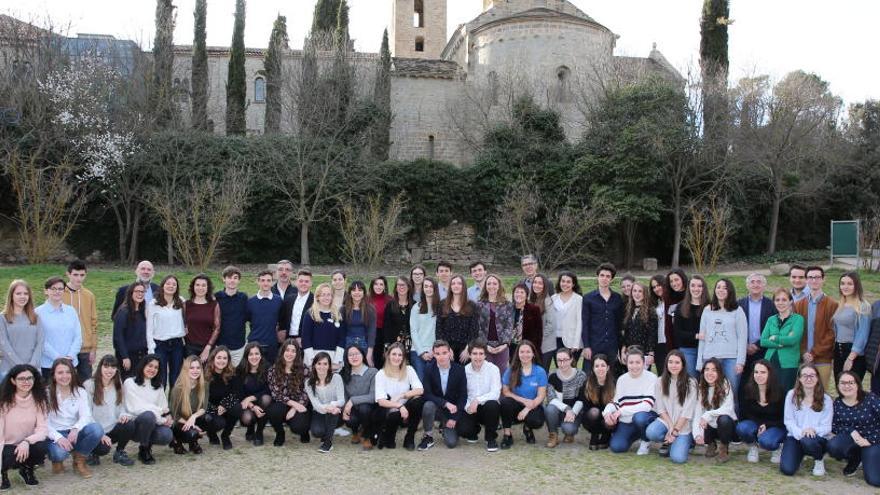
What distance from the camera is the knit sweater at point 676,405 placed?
6996 millimetres

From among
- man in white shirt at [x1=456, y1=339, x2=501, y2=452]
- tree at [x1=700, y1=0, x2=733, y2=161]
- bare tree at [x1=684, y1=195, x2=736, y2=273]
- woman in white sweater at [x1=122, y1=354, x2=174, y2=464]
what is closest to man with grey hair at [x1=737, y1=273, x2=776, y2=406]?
man in white shirt at [x1=456, y1=339, x2=501, y2=452]

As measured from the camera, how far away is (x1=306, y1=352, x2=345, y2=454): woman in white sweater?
727 cm

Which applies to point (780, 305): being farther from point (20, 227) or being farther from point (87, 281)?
point (20, 227)

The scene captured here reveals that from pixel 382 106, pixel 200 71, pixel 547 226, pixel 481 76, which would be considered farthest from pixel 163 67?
pixel 547 226

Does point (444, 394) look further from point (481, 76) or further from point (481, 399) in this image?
point (481, 76)

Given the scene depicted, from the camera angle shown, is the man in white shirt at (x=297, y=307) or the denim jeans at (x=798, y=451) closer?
the denim jeans at (x=798, y=451)

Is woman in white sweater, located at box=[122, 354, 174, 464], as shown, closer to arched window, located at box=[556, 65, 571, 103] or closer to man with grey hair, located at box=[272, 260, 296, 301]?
man with grey hair, located at box=[272, 260, 296, 301]

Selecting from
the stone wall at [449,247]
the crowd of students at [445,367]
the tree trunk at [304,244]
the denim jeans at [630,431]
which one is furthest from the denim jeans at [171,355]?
the stone wall at [449,247]

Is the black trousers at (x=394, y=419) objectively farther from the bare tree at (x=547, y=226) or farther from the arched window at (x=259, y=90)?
the arched window at (x=259, y=90)

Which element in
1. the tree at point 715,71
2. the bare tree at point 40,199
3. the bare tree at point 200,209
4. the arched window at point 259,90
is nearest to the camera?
the bare tree at point 40,199

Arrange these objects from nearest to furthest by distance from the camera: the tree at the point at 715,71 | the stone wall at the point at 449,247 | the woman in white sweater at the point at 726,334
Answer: the woman in white sweater at the point at 726,334 → the tree at the point at 715,71 → the stone wall at the point at 449,247

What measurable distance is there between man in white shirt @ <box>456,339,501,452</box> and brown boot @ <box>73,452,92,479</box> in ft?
11.4

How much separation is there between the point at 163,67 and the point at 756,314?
935 inches

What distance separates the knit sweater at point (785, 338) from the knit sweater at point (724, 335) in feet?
0.72
